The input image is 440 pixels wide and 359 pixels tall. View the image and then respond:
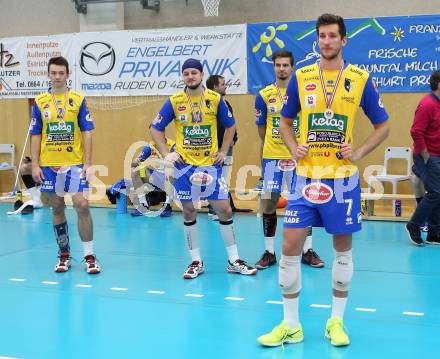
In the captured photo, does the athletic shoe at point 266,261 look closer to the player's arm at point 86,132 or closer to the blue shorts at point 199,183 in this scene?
the blue shorts at point 199,183

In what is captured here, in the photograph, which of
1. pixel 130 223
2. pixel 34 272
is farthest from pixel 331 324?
pixel 130 223

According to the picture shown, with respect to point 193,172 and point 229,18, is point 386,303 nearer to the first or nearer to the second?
point 193,172

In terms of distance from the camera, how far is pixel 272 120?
273 inches

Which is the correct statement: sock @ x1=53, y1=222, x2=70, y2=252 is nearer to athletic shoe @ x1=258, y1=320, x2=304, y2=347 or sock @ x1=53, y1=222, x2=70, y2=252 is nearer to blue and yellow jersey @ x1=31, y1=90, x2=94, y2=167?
blue and yellow jersey @ x1=31, y1=90, x2=94, y2=167

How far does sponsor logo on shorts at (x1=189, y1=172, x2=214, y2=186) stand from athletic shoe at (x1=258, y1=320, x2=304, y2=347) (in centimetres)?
214

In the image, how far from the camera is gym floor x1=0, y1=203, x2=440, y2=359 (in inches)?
179

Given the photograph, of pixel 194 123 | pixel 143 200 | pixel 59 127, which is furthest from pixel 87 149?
pixel 143 200

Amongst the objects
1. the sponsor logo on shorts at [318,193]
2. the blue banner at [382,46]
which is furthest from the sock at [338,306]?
the blue banner at [382,46]

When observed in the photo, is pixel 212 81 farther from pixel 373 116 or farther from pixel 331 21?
pixel 331 21

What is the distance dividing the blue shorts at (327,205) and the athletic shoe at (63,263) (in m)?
3.26

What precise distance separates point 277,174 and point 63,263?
96.8 inches

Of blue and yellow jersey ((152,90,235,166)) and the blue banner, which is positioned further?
the blue banner

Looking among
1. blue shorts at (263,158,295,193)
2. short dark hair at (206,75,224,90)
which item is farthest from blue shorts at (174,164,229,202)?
short dark hair at (206,75,224,90)

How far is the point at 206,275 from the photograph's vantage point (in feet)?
21.9
